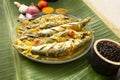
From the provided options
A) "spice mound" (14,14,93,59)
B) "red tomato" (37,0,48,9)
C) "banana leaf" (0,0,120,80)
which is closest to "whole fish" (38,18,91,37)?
"spice mound" (14,14,93,59)

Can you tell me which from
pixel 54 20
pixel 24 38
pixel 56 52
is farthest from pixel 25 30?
Result: pixel 56 52

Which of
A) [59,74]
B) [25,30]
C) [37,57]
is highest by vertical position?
[25,30]

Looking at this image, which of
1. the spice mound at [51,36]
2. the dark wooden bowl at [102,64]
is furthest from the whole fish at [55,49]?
the dark wooden bowl at [102,64]

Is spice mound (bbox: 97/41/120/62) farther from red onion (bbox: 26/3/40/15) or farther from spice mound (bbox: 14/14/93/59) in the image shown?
red onion (bbox: 26/3/40/15)

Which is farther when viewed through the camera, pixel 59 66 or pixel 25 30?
pixel 25 30

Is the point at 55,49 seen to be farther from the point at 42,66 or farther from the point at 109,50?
the point at 109,50

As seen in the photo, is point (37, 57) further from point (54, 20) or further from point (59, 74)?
point (54, 20)

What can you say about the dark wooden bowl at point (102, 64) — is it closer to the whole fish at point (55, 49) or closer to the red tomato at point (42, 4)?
the whole fish at point (55, 49)

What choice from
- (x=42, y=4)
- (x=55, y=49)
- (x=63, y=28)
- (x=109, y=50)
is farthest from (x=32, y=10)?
(x=109, y=50)
